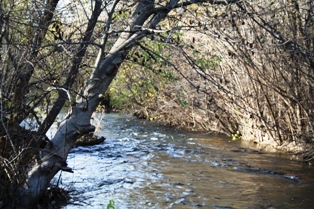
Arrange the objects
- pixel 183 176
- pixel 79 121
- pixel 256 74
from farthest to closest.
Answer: pixel 256 74 < pixel 183 176 < pixel 79 121

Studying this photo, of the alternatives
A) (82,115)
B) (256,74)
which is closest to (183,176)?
(256,74)

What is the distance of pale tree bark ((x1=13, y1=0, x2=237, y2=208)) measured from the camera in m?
7.28

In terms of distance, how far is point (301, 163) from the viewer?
13.7 metres

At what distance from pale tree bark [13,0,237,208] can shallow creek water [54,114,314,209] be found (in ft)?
4.48

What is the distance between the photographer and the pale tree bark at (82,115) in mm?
7279

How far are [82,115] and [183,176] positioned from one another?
489cm

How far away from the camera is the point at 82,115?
7586mm

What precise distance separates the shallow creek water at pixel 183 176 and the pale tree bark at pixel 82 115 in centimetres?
136

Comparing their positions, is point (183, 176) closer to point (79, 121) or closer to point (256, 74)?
point (256, 74)

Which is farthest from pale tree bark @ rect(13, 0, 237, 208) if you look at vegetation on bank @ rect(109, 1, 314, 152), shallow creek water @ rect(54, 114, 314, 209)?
vegetation on bank @ rect(109, 1, 314, 152)

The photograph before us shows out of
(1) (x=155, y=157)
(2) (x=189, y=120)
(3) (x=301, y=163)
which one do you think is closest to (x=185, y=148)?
(1) (x=155, y=157)

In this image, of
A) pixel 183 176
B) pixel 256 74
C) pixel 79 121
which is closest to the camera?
pixel 79 121

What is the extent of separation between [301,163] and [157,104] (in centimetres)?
1007

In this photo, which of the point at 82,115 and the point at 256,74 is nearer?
the point at 82,115
